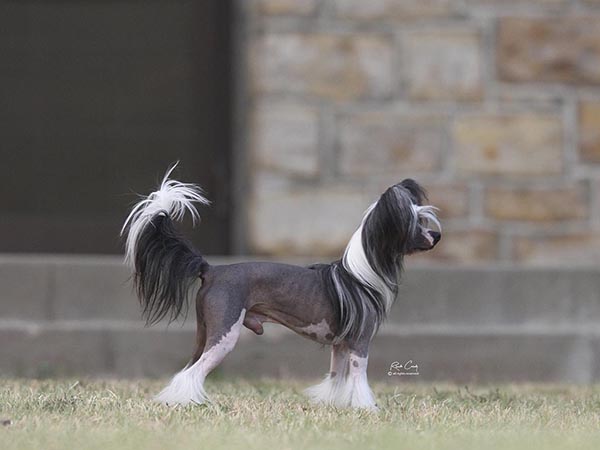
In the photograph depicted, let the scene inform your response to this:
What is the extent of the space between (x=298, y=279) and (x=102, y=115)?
3.94 m

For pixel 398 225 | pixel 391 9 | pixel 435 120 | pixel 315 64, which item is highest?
pixel 391 9

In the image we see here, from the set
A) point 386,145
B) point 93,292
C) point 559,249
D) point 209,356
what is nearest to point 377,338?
point 386,145

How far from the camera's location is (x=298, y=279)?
197 inches

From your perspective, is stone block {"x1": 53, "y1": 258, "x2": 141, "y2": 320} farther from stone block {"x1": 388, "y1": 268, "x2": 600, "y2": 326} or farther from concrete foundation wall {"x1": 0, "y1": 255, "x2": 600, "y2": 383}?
stone block {"x1": 388, "y1": 268, "x2": 600, "y2": 326}

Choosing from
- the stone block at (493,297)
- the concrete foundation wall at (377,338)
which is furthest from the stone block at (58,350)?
the stone block at (493,297)

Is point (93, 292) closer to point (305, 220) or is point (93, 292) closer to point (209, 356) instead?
point (305, 220)

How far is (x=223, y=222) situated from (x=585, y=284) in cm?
238

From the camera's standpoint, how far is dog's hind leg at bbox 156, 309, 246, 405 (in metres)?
4.87

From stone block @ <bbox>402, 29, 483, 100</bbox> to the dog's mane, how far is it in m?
3.08

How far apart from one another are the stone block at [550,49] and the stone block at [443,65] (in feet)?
0.57

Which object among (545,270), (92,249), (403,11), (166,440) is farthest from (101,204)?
(166,440)

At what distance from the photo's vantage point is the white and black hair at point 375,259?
4941mm

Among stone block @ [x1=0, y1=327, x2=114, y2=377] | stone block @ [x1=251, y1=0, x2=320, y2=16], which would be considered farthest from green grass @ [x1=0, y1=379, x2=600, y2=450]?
stone block @ [x1=251, y1=0, x2=320, y2=16]

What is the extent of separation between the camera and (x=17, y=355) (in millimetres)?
7543
